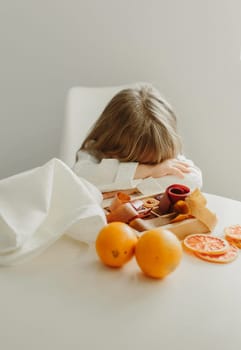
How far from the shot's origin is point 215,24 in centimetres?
203

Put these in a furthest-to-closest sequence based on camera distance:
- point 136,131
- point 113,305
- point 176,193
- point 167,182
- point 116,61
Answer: point 116,61
point 136,131
point 167,182
point 176,193
point 113,305

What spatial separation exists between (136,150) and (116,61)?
0.78 meters

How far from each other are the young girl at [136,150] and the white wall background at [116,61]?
54 cm

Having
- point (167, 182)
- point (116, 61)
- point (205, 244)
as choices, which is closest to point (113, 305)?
point (205, 244)

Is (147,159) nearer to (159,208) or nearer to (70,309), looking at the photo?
(159,208)

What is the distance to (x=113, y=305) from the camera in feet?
2.52

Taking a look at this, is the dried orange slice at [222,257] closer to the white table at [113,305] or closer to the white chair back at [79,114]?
the white table at [113,305]

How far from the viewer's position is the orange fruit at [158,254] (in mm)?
817

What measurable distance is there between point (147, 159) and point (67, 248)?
1.74 feet

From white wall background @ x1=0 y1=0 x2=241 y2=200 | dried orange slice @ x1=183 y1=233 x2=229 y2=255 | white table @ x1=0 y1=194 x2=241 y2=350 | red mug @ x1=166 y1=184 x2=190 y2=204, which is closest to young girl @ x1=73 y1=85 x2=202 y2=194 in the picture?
red mug @ x1=166 y1=184 x2=190 y2=204

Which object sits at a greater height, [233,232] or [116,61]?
[116,61]

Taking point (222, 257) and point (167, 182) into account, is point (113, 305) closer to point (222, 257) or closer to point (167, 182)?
point (222, 257)

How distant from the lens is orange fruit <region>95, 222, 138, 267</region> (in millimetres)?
852

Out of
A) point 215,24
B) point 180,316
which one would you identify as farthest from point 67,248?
point 215,24
